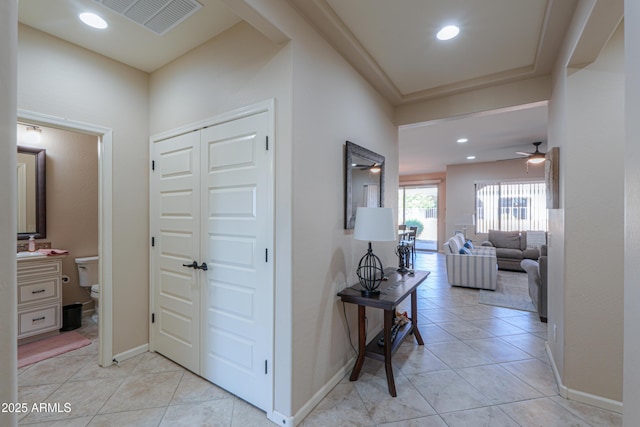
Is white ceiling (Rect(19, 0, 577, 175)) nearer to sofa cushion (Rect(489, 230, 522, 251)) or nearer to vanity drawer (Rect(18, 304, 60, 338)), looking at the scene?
vanity drawer (Rect(18, 304, 60, 338))

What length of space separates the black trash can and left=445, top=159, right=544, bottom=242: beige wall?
8.84 metres

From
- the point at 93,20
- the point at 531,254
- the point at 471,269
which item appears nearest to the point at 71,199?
the point at 93,20

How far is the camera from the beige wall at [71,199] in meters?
3.59

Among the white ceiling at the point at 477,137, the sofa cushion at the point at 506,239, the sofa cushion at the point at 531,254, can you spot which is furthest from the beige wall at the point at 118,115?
the sofa cushion at the point at 506,239

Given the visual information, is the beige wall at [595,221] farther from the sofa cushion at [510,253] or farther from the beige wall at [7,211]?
the sofa cushion at [510,253]

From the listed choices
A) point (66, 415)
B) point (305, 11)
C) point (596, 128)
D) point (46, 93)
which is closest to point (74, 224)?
point (46, 93)

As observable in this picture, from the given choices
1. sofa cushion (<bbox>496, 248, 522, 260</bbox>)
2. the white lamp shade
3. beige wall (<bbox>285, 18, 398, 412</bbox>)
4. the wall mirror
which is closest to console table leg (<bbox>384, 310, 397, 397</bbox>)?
beige wall (<bbox>285, 18, 398, 412</bbox>)

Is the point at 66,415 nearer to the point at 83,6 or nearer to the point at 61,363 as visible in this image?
the point at 61,363

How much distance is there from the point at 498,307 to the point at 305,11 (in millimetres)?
4548

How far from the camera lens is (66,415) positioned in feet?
6.40

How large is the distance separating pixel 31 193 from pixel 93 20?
2515mm

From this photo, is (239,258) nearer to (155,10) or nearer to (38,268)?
(155,10)

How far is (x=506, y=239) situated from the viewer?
7.33 metres

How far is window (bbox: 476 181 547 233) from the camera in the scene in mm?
7500
